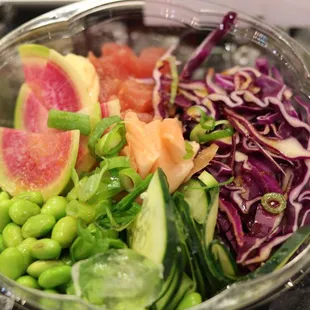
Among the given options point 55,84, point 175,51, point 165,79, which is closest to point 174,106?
point 165,79

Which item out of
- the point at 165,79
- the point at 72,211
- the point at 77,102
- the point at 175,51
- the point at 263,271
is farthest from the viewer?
the point at 175,51

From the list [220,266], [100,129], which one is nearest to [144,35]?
[100,129]

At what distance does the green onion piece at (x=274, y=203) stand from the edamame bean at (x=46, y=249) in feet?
2.43

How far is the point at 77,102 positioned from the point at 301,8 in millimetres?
1267

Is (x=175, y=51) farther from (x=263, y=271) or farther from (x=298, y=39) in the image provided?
(x=263, y=271)

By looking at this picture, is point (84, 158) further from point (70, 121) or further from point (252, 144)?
point (252, 144)

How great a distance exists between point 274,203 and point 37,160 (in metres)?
0.93

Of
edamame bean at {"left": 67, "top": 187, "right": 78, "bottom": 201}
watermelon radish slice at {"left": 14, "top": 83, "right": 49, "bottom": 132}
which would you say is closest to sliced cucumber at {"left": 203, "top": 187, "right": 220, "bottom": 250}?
edamame bean at {"left": 67, "top": 187, "right": 78, "bottom": 201}

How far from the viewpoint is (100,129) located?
1835mm

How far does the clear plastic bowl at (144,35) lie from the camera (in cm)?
225

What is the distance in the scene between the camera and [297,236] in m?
1.57

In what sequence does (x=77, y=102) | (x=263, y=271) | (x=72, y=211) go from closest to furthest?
(x=263, y=271)
(x=72, y=211)
(x=77, y=102)

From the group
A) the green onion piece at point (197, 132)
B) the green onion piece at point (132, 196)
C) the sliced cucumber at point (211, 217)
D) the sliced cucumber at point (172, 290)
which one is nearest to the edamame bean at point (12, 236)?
the green onion piece at point (132, 196)

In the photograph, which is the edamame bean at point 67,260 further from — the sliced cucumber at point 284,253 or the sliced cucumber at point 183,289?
the sliced cucumber at point 284,253
